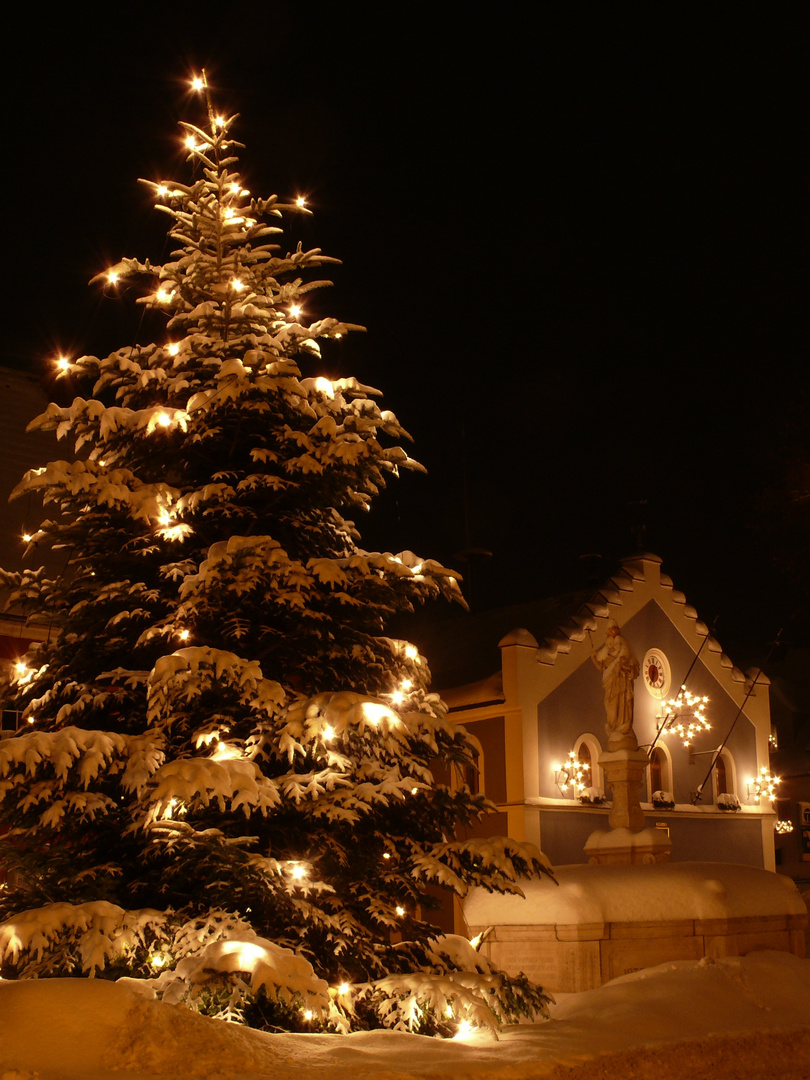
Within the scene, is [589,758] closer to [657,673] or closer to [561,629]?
[561,629]

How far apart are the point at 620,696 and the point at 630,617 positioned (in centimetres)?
799

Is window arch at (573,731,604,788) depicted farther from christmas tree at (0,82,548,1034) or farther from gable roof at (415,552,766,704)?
christmas tree at (0,82,548,1034)

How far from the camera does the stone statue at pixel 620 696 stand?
1895 cm

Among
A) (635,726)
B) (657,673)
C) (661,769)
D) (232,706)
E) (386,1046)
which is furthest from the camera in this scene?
(657,673)

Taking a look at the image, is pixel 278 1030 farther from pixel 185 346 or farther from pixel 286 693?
pixel 185 346

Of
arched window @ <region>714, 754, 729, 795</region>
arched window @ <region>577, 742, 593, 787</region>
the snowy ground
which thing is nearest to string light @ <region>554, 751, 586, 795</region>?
arched window @ <region>577, 742, 593, 787</region>

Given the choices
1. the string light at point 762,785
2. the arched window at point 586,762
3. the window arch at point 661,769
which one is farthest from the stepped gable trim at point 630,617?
the window arch at point 661,769

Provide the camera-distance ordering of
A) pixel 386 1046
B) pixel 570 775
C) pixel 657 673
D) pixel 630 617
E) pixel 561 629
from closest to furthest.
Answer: pixel 386 1046 → pixel 570 775 → pixel 561 629 → pixel 630 617 → pixel 657 673

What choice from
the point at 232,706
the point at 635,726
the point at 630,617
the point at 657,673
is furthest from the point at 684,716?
the point at 232,706

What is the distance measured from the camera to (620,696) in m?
19.2

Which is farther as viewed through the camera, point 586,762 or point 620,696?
point 586,762

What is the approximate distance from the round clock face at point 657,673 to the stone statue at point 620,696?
7844 millimetres

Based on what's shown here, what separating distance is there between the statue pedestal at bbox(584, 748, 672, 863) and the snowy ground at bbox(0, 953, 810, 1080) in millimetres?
5890

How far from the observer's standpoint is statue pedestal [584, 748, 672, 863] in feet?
59.1
